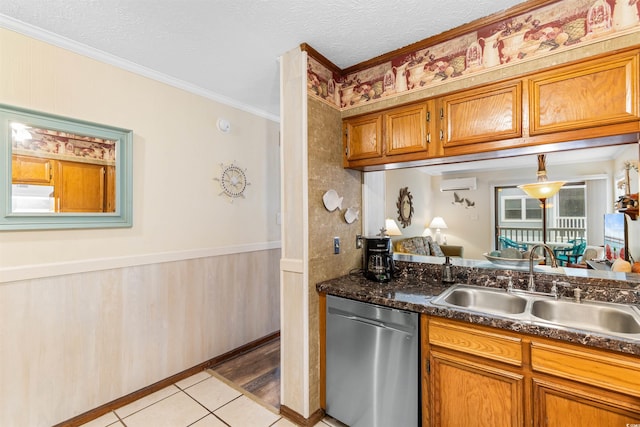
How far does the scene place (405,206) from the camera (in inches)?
163

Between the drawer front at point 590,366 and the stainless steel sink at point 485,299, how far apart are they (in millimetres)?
418

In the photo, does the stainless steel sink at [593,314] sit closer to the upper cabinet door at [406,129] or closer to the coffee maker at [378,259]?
the coffee maker at [378,259]

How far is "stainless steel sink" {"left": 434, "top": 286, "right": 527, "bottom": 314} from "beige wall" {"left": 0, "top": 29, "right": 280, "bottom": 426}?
75.8 inches

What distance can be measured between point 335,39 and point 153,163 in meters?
1.64

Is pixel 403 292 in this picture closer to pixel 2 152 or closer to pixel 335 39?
pixel 335 39

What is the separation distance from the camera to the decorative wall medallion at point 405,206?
402 centimetres

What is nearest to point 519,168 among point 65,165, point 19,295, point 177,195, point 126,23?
point 177,195

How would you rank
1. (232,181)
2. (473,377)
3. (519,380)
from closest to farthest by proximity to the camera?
(519,380) < (473,377) < (232,181)

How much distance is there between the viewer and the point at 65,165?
179 centimetres

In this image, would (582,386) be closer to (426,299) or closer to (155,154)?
(426,299)

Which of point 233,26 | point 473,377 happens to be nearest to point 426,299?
point 473,377

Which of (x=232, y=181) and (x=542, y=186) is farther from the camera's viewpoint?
(x=232, y=181)

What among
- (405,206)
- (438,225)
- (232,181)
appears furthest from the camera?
(438,225)

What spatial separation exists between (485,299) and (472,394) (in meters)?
0.58
